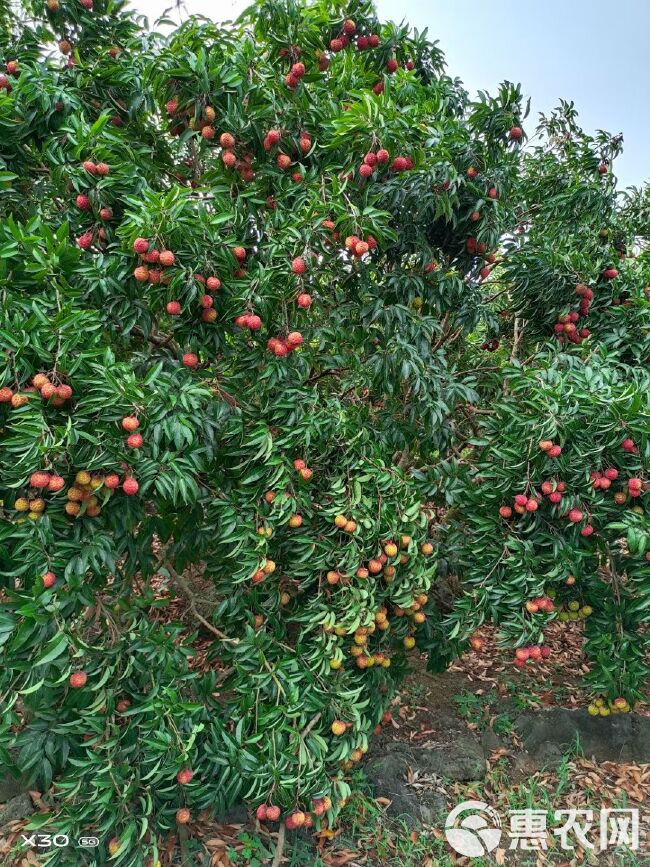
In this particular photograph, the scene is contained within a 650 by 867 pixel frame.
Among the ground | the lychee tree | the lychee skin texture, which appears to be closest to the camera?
the lychee skin texture

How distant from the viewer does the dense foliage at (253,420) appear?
6.37 ft

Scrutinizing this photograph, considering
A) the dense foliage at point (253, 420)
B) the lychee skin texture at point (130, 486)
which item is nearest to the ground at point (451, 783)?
the dense foliage at point (253, 420)

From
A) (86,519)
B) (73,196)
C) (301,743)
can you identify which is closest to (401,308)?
(73,196)

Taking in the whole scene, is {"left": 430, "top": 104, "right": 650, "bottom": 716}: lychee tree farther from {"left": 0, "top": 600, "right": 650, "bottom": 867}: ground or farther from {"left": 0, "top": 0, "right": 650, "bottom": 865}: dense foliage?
{"left": 0, "top": 600, "right": 650, "bottom": 867}: ground

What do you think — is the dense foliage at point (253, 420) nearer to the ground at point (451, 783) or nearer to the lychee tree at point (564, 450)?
the lychee tree at point (564, 450)

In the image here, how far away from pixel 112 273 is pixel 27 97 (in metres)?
0.81

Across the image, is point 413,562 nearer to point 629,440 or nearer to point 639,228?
point 629,440

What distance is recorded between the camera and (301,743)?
7.45 ft

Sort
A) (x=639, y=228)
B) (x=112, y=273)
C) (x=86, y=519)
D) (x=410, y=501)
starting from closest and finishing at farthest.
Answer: (x=86, y=519), (x=112, y=273), (x=410, y=501), (x=639, y=228)

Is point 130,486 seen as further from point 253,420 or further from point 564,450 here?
point 564,450

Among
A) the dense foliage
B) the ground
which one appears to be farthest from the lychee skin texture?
the ground

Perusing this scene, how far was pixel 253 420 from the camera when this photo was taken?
8.06ft

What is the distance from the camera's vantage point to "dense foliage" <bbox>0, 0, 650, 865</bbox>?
6.37 feet

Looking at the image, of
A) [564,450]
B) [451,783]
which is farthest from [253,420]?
[451,783]
